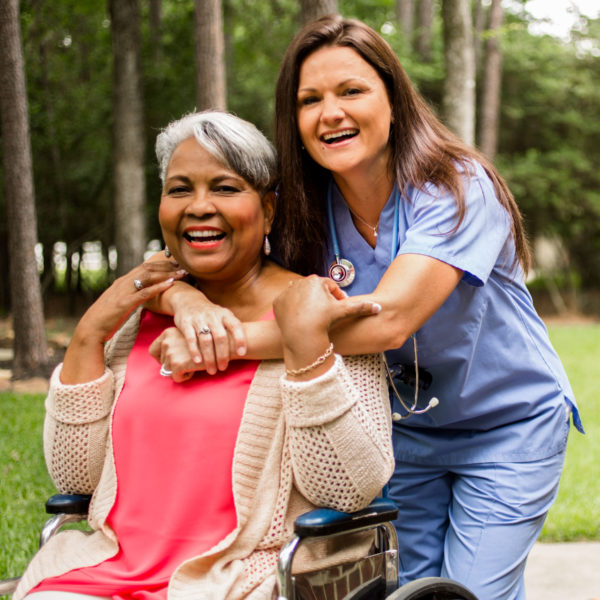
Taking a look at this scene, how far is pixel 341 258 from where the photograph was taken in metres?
2.22

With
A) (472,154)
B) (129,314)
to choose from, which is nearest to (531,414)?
(472,154)

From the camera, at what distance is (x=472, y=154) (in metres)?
2.10

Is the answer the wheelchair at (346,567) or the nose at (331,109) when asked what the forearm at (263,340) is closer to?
the wheelchair at (346,567)

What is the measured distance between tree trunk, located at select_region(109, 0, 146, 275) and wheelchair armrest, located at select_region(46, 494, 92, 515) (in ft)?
26.8

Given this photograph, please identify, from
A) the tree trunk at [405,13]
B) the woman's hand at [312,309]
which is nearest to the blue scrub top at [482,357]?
the woman's hand at [312,309]

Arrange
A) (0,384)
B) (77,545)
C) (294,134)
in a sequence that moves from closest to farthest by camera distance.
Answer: (77,545), (294,134), (0,384)

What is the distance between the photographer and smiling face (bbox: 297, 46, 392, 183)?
2.02m

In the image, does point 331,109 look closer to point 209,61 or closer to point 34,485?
point 34,485

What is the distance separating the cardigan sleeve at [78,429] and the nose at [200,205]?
48cm

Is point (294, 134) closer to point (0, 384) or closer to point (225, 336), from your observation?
point (225, 336)

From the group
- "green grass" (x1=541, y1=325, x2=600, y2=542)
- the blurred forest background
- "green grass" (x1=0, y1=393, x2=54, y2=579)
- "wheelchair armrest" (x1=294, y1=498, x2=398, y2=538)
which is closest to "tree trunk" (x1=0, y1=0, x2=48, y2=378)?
"green grass" (x1=0, y1=393, x2=54, y2=579)

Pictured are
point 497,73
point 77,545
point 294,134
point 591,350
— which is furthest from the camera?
point 497,73

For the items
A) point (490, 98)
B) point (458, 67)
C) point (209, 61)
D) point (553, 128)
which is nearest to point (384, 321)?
point (209, 61)

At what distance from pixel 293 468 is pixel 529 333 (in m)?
0.85
